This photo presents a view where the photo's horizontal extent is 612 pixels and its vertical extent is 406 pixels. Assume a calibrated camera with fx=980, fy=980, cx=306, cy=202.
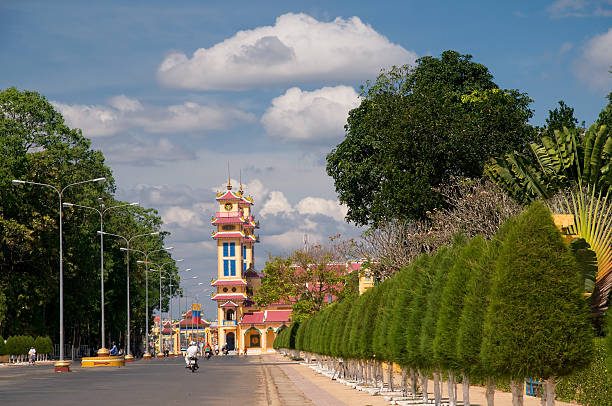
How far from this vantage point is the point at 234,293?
6452 inches

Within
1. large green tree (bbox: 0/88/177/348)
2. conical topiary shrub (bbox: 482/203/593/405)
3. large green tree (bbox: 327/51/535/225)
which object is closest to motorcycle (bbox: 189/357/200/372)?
large green tree (bbox: 327/51/535/225)

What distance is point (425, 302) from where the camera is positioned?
20734 mm

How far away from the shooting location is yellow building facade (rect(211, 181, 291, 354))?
518 feet

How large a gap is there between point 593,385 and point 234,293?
144 m

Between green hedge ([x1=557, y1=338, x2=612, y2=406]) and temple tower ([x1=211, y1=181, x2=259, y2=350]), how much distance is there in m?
139

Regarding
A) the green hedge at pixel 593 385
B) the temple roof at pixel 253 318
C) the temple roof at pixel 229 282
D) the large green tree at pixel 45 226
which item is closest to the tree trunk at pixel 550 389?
the green hedge at pixel 593 385

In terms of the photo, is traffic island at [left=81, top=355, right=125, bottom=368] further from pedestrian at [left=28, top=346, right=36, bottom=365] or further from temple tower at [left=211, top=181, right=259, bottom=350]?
temple tower at [left=211, top=181, right=259, bottom=350]

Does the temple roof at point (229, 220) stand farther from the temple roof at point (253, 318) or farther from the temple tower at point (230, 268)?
the temple roof at point (253, 318)

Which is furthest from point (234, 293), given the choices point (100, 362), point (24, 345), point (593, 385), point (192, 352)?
point (593, 385)

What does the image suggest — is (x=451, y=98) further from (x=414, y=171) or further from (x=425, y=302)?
(x=425, y=302)

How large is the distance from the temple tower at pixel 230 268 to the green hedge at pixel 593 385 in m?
139

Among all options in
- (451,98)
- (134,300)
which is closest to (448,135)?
(451,98)

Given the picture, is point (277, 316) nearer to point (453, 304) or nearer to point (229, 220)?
point (229, 220)

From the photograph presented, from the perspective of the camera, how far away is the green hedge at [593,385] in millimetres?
20438
